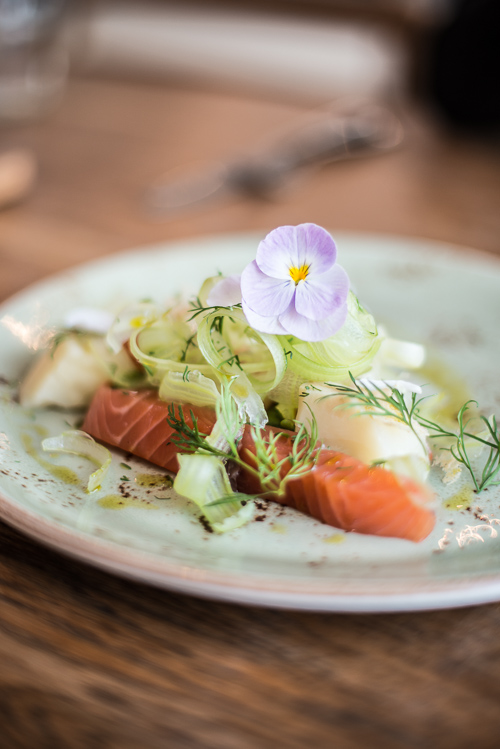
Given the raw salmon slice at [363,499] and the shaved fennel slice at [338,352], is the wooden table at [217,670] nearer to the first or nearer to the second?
the raw salmon slice at [363,499]

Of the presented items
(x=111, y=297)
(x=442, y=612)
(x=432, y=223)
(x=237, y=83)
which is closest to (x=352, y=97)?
(x=237, y=83)

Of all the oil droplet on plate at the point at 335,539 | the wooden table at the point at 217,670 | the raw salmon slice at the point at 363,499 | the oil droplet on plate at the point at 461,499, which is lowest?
the wooden table at the point at 217,670

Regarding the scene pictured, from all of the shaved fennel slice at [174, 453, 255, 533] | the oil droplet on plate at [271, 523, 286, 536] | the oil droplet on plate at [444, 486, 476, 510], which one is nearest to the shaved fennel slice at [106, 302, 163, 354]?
the shaved fennel slice at [174, 453, 255, 533]

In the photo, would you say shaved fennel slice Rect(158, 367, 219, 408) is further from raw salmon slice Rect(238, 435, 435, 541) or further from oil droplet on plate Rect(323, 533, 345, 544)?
oil droplet on plate Rect(323, 533, 345, 544)

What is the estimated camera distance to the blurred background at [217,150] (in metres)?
2.35

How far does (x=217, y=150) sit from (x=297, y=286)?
1.96 metres

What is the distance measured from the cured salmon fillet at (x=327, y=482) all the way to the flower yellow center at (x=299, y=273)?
10.3 inches

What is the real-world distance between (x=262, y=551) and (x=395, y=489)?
22 centimetres

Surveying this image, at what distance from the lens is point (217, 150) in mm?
2865

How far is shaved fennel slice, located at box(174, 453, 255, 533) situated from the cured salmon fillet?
7cm

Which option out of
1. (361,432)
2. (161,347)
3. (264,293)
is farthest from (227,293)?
(361,432)

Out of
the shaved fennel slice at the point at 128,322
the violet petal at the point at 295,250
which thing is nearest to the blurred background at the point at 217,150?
the shaved fennel slice at the point at 128,322

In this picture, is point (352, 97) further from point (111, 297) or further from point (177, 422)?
point (177, 422)

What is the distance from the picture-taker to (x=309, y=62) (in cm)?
490
